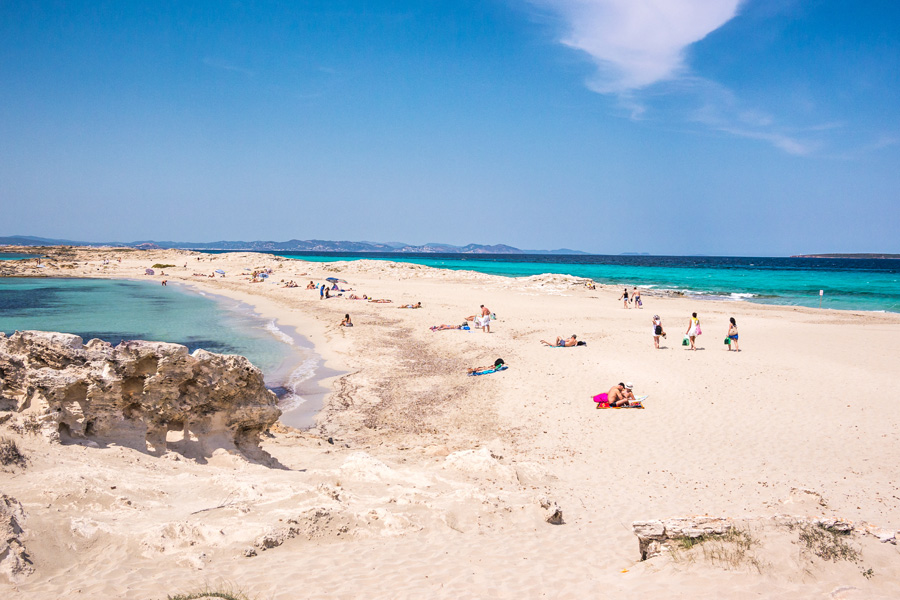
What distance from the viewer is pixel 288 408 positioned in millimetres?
12594

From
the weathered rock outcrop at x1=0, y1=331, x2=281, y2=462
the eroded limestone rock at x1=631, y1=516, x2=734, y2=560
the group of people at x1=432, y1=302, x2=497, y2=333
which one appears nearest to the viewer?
the eroded limestone rock at x1=631, y1=516, x2=734, y2=560

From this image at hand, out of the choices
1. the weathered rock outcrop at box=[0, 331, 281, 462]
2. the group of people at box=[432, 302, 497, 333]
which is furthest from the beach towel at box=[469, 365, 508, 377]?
the weathered rock outcrop at box=[0, 331, 281, 462]

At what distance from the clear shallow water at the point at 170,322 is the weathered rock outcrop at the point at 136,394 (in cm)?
511

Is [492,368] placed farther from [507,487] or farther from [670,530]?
[670,530]

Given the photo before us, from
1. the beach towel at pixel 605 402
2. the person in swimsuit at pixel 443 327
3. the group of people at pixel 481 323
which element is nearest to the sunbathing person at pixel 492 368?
the beach towel at pixel 605 402

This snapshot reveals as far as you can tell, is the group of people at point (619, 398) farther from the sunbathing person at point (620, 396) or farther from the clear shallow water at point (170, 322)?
the clear shallow water at point (170, 322)

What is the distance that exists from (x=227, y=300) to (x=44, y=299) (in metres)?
11.5

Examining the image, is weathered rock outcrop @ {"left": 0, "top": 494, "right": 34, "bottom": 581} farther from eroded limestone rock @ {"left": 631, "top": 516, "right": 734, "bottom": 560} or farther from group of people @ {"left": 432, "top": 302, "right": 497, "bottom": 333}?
group of people @ {"left": 432, "top": 302, "right": 497, "bottom": 333}

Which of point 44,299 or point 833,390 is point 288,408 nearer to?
point 833,390

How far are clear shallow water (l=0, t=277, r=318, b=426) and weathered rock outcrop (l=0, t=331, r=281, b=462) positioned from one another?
5110 mm

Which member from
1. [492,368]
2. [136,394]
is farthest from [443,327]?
[136,394]

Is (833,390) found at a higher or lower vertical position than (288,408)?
higher

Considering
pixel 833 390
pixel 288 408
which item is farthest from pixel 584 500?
pixel 833 390

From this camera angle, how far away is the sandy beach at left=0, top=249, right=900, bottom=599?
4566mm
